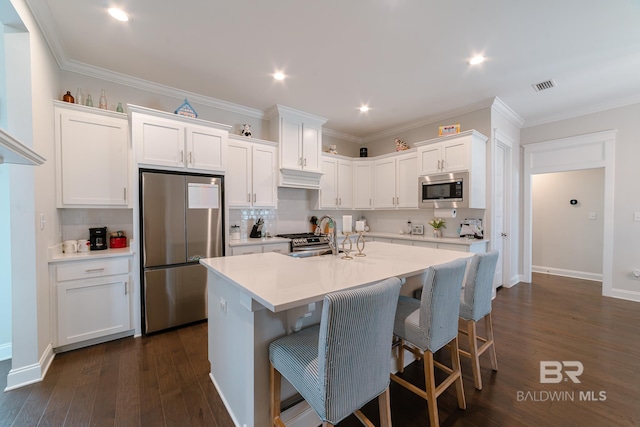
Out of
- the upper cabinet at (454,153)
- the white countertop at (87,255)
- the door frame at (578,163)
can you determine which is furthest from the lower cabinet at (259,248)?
the door frame at (578,163)

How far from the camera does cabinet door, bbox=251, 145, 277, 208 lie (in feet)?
12.3

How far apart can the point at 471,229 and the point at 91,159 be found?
16.1ft

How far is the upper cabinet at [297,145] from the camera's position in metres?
3.94

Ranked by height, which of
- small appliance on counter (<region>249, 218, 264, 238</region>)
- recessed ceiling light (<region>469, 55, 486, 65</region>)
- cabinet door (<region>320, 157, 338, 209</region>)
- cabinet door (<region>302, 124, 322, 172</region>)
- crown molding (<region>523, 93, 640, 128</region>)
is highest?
recessed ceiling light (<region>469, 55, 486, 65</region>)

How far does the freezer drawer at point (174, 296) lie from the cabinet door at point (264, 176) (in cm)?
135

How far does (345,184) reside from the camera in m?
4.99

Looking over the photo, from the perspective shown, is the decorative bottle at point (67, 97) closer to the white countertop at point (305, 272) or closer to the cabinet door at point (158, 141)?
the cabinet door at point (158, 141)

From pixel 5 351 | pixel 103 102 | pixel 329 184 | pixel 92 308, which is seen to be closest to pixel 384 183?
pixel 329 184

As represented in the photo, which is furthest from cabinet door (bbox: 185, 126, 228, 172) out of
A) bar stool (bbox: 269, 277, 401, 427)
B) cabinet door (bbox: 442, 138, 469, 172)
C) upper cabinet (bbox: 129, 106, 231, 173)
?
cabinet door (bbox: 442, 138, 469, 172)

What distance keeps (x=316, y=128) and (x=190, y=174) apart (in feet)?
7.32

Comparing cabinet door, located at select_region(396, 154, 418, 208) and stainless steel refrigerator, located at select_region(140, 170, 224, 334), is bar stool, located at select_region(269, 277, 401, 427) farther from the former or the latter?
cabinet door, located at select_region(396, 154, 418, 208)

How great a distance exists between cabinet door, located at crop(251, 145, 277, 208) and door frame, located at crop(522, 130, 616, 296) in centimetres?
446

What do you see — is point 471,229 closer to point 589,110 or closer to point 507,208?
point 507,208

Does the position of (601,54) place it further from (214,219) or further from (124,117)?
(124,117)
